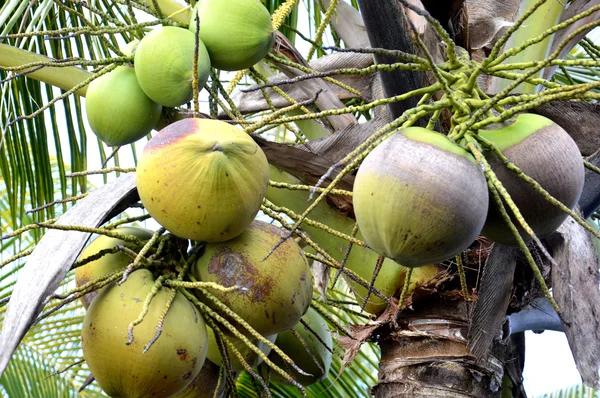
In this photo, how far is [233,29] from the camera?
1269mm

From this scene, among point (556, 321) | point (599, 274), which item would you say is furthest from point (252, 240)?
point (556, 321)

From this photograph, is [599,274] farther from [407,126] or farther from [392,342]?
[407,126]

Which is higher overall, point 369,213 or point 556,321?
point 369,213

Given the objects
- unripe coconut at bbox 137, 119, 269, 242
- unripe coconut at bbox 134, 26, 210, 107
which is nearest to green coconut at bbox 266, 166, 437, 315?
unripe coconut at bbox 134, 26, 210, 107

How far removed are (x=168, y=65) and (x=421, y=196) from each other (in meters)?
0.56

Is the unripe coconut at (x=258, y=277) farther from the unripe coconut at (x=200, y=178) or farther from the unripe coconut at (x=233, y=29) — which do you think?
the unripe coconut at (x=233, y=29)

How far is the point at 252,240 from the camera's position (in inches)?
46.1

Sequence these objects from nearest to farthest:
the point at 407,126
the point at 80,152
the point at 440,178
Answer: the point at 440,178 → the point at 407,126 → the point at 80,152

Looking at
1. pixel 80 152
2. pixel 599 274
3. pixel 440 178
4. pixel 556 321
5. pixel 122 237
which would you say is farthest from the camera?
pixel 80 152

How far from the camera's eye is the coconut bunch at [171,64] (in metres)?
1.23

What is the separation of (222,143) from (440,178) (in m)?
0.33

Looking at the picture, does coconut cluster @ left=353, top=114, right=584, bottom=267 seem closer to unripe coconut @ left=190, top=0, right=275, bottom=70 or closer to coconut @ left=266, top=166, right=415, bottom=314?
unripe coconut @ left=190, top=0, right=275, bottom=70

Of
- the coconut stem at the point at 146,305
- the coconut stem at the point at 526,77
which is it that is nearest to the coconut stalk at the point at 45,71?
the coconut stem at the point at 146,305

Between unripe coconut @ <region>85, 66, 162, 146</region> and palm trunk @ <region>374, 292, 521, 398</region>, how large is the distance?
68 cm
